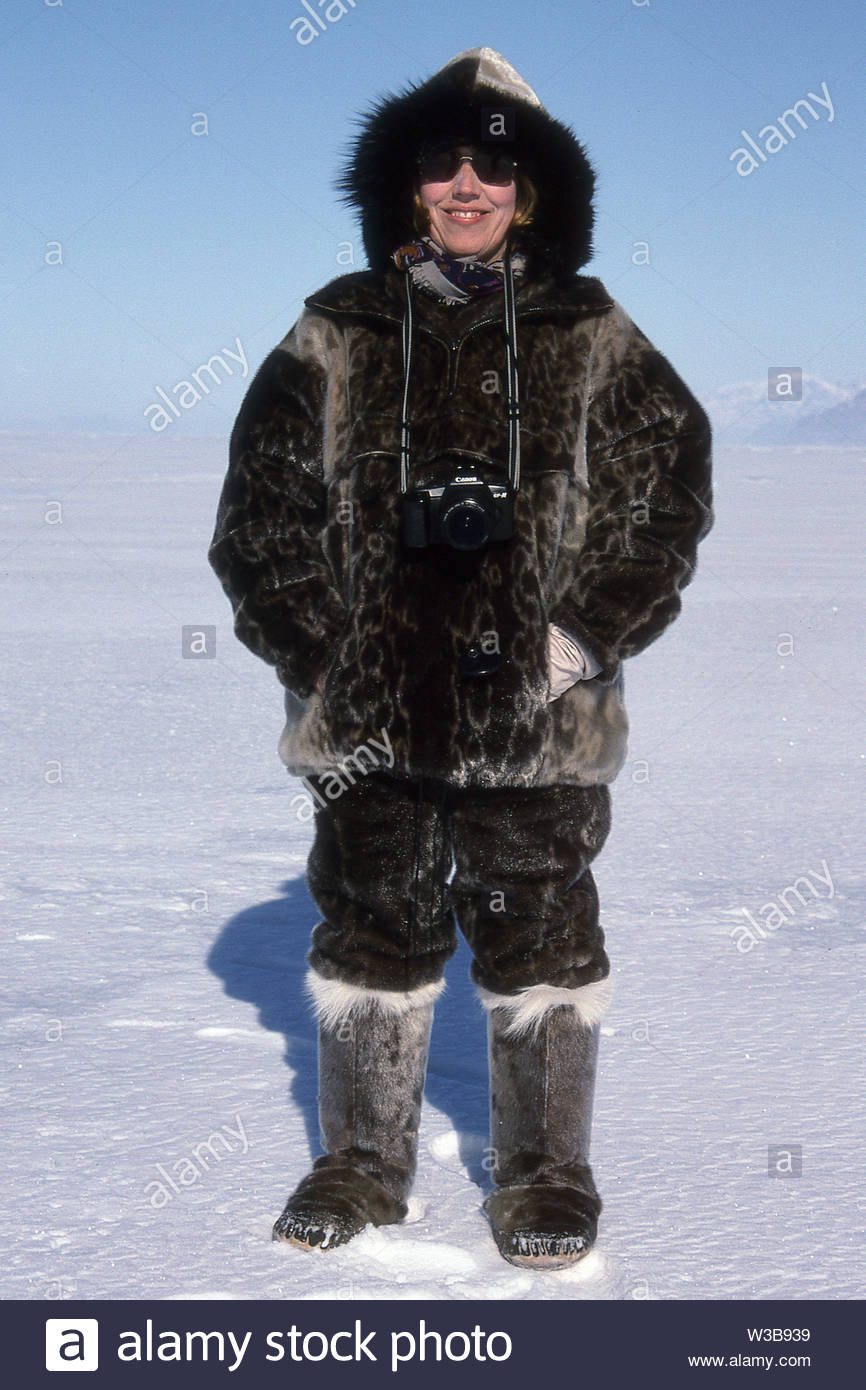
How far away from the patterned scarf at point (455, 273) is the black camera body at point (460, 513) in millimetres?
289

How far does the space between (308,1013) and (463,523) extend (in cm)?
133

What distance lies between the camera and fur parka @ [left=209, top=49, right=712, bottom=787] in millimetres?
1934

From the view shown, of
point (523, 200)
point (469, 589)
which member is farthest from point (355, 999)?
point (523, 200)

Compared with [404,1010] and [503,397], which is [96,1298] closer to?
[404,1010]

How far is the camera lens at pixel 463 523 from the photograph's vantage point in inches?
72.1

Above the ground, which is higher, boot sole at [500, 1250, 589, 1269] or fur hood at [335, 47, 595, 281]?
fur hood at [335, 47, 595, 281]

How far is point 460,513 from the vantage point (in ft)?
6.01

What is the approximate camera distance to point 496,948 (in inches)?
80.7

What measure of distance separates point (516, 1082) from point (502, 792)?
A: 42 centimetres

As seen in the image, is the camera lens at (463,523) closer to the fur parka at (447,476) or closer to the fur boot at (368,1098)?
the fur parka at (447,476)

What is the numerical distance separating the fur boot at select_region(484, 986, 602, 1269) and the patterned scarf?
3.10 ft

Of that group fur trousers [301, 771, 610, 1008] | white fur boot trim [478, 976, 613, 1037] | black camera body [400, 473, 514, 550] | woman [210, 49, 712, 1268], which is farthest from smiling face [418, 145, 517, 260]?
white fur boot trim [478, 976, 613, 1037]

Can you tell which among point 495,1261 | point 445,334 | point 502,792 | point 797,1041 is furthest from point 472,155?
point 797,1041

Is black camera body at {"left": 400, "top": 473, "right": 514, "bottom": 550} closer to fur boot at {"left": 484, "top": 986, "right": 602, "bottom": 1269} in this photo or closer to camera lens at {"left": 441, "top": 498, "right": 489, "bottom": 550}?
camera lens at {"left": 441, "top": 498, "right": 489, "bottom": 550}
